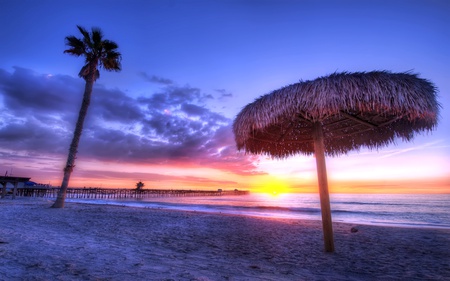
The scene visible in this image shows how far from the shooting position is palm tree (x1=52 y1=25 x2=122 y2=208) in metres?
14.0

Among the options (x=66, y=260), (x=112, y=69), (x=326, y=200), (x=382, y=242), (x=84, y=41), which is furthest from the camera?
(x=112, y=69)

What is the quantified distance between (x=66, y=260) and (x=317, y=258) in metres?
4.58

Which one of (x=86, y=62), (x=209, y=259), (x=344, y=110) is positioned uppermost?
(x=86, y=62)

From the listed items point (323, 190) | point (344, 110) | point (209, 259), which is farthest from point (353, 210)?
point (209, 259)

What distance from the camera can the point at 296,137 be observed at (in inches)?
286

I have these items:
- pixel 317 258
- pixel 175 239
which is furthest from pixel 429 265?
pixel 175 239

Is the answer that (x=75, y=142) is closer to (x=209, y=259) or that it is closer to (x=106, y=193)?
(x=209, y=259)

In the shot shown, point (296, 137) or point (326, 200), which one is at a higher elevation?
point (296, 137)

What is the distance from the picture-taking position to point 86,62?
15.0 m

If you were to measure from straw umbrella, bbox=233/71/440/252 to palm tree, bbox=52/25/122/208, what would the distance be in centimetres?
1180

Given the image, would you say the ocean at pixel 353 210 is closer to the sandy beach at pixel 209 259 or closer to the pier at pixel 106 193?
the sandy beach at pixel 209 259

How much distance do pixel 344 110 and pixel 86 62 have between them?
15.7 m

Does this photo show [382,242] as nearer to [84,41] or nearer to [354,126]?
[354,126]

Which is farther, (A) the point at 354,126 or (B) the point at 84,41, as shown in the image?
(B) the point at 84,41
